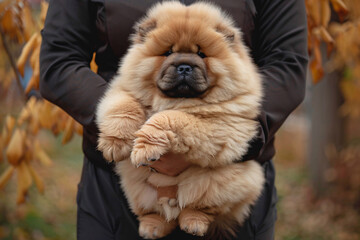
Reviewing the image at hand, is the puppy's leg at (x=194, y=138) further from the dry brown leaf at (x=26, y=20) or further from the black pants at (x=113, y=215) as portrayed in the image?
the dry brown leaf at (x=26, y=20)

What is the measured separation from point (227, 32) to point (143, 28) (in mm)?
372

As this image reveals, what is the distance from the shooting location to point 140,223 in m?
1.80

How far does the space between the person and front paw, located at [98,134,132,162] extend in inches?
4.5

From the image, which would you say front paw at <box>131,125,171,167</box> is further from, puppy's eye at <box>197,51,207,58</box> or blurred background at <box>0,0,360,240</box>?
blurred background at <box>0,0,360,240</box>

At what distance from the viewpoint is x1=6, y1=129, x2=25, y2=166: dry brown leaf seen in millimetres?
2492

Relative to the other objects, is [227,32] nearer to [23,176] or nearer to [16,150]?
[16,150]

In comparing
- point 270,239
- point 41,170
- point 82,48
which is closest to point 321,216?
point 270,239

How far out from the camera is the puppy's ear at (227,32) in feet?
5.69

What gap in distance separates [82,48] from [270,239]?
4.24 ft

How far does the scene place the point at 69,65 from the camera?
174 centimetres

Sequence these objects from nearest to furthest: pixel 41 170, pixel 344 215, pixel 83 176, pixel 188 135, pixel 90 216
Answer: pixel 188 135, pixel 90 216, pixel 83 176, pixel 344 215, pixel 41 170

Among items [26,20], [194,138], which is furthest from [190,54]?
[26,20]

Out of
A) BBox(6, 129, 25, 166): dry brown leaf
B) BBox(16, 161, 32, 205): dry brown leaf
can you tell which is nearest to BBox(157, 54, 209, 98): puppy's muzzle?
BBox(6, 129, 25, 166): dry brown leaf

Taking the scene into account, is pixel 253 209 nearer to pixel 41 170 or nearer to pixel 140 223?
pixel 140 223
